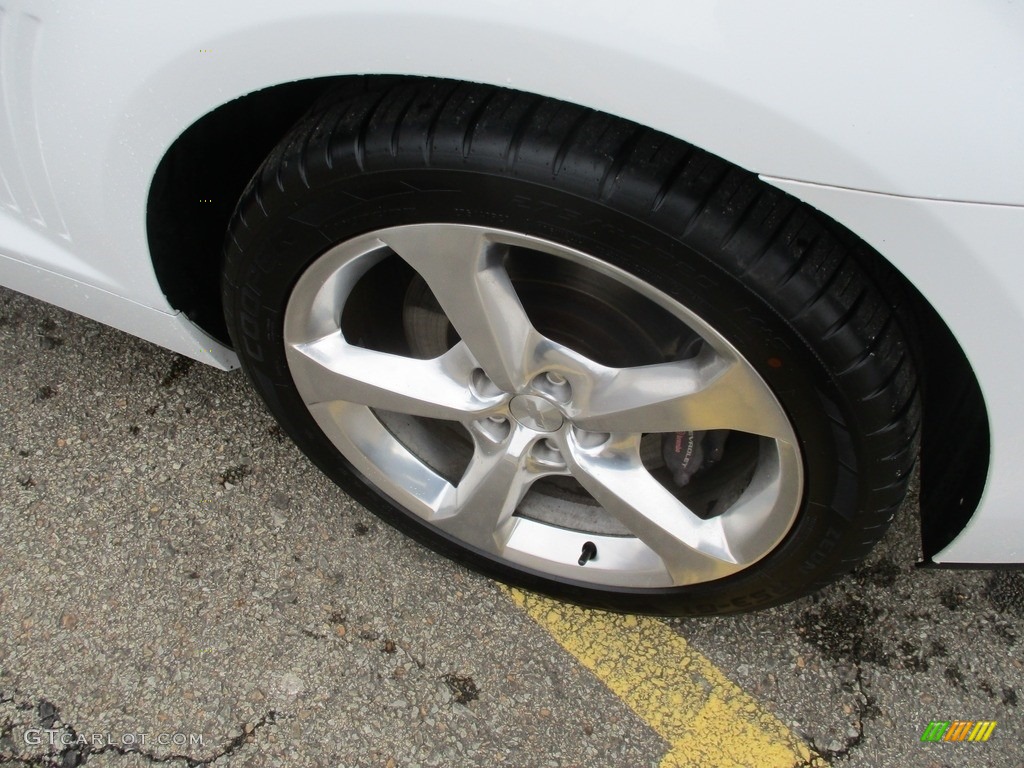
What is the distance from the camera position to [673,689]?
173cm

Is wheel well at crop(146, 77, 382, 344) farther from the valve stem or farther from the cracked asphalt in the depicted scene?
the valve stem

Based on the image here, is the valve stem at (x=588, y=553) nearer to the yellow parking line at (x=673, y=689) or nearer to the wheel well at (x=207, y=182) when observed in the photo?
the yellow parking line at (x=673, y=689)

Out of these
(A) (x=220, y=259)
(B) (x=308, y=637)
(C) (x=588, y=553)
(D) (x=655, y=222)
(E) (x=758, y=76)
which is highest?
(E) (x=758, y=76)

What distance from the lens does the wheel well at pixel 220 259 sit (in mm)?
1273

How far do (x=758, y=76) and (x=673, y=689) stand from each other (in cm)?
123

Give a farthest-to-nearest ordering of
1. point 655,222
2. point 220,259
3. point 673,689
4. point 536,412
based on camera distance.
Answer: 1. point 673,689
2. point 220,259
3. point 536,412
4. point 655,222

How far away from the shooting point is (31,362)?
2.11 m

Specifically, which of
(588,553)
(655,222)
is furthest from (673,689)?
(655,222)

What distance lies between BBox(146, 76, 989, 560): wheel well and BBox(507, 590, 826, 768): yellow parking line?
0.49 m

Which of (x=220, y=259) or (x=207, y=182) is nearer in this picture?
(x=207, y=182)

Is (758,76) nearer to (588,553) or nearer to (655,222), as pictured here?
(655,222)

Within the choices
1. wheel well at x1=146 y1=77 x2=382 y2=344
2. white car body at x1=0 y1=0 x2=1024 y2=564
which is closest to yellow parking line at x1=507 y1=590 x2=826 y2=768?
white car body at x1=0 y1=0 x2=1024 y2=564

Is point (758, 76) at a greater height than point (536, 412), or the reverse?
point (758, 76)

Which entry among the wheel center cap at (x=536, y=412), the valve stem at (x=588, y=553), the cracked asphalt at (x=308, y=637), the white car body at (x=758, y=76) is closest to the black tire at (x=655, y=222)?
the white car body at (x=758, y=76)
